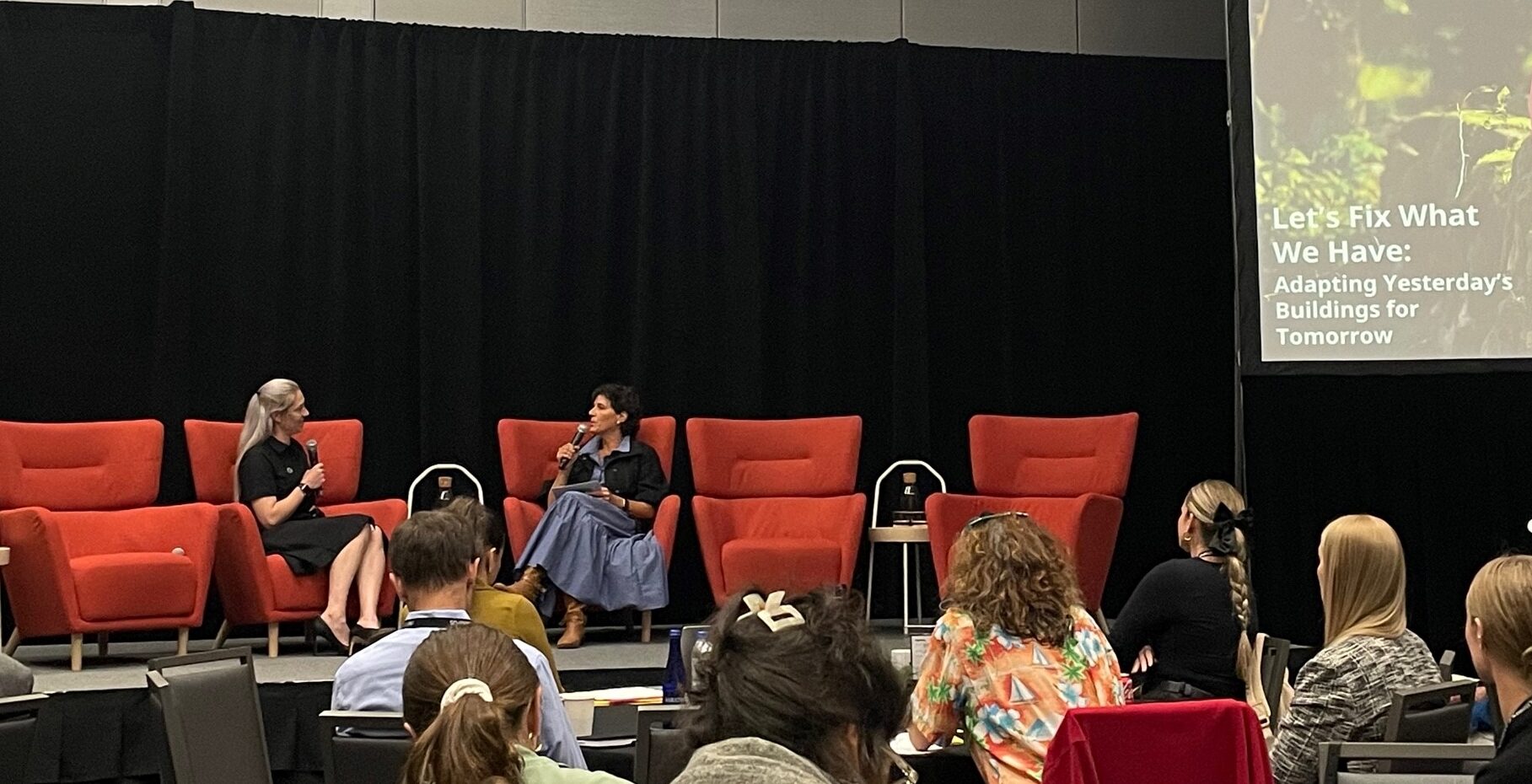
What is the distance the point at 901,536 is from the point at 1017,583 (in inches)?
159

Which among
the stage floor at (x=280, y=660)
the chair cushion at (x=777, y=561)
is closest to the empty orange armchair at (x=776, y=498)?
the chair cushion at (x=777, y=561)

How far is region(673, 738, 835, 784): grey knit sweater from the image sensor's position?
4.52ft

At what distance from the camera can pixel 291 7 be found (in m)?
7.59

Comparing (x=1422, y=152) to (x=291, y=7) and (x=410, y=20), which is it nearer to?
(x=410, y=20)

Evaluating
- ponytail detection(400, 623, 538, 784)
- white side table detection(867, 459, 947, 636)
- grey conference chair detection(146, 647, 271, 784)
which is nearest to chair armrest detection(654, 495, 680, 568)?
white side table detection(867, 459, 947, 636)

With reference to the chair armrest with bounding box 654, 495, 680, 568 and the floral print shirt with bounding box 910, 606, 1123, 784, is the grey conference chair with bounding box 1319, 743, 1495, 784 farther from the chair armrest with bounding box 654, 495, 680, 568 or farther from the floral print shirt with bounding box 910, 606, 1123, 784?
the chair armrest with bounding box 654, 495, 680, 568

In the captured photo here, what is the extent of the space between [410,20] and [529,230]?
106 centimetres

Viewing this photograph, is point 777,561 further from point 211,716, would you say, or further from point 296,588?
point 211,716

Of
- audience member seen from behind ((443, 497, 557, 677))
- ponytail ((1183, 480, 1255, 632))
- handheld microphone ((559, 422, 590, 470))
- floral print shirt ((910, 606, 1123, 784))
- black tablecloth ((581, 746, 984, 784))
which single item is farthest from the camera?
handheld microphone ((559, 422, 590, 470))

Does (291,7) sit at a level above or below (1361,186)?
above

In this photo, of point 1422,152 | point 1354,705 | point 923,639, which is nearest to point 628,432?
point 1422,152

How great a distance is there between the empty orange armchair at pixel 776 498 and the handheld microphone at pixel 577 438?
421 millimetres

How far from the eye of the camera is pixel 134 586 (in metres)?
5.77

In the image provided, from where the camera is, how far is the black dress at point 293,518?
6.16 meters
